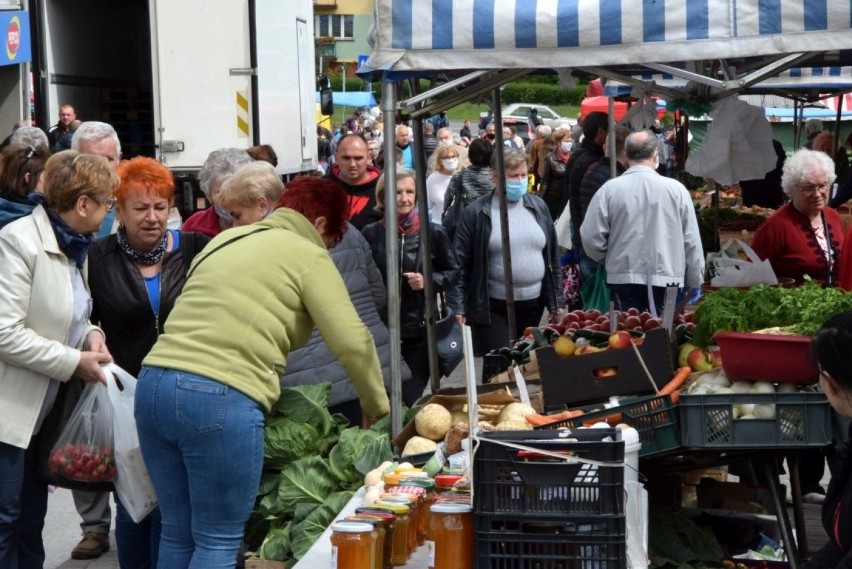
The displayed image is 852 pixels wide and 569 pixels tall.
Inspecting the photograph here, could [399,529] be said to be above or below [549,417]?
below

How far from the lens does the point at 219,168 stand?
6734 mm

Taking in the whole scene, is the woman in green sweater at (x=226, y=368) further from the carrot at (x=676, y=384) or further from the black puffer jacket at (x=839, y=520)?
the black puffer jacket at (x=839, y=520)

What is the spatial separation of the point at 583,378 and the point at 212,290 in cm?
146

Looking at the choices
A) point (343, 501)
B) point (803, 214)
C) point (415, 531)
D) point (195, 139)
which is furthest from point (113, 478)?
point (195, 139)

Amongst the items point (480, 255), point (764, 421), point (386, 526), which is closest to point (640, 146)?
point (480, 255)

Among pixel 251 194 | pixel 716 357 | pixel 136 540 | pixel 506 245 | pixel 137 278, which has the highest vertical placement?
pixel 251 194

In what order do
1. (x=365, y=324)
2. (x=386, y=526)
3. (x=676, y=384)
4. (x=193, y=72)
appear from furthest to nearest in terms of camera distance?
(x=193, y=72), (x=365, y=324), (x=676, y=384), (x=386, y=526)

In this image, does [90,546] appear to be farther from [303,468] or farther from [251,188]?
[251,188]

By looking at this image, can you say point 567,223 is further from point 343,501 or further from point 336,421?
point 343,501

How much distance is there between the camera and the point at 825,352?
3510 mm

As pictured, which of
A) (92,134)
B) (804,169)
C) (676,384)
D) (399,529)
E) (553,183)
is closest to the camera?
(399,529)

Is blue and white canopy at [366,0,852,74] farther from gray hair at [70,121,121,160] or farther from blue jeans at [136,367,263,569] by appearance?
gray hair at [70,121,121,160]

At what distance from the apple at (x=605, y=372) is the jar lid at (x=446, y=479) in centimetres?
90

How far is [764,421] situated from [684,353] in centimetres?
72
